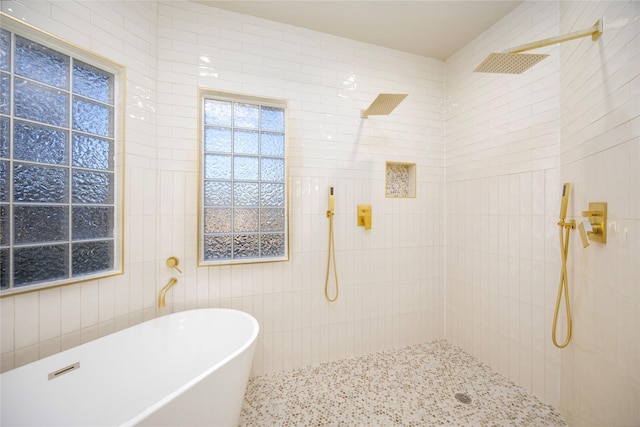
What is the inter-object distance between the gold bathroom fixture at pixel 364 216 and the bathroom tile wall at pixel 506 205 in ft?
3.03

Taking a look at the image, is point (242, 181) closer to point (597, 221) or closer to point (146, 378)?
point (146, 378)

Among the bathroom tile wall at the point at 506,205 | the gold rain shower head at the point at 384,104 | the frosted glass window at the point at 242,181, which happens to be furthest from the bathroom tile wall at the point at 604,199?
the frosted glass window at the point at 242,181

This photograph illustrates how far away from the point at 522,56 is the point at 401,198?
129 cm

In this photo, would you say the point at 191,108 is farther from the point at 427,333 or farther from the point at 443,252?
the point at 427,333

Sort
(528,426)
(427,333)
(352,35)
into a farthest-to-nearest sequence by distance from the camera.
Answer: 1. (427,333)
2. (352,35)
3. (528,426)

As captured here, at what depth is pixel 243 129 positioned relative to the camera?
75.5 inches

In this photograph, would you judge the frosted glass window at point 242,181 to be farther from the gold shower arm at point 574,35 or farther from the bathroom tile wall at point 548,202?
the bathroom tile wall at point 548,202

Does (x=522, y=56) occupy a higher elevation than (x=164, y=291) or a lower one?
higher

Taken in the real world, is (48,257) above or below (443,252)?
above

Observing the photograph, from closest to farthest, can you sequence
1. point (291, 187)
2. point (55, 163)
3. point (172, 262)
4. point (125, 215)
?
point (55, 163) → point (125, 215) → point (172, 262) → point (291, 187)

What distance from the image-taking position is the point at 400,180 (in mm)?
2432

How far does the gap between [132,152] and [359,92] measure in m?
1.85

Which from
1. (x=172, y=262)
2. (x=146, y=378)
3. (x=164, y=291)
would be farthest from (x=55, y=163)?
(x=146, y=378)

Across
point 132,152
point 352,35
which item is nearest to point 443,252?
point 352,35
